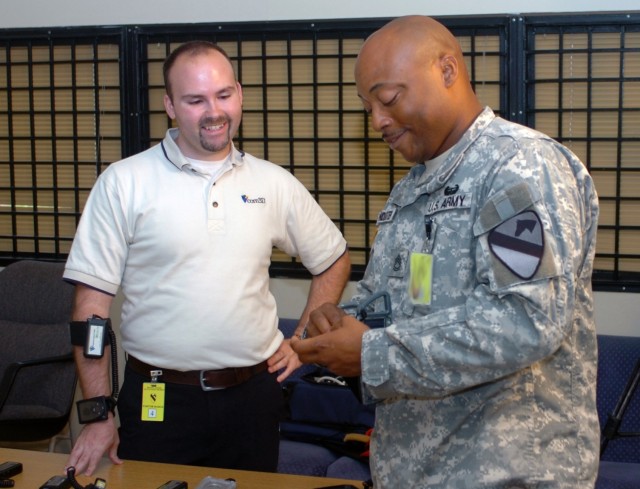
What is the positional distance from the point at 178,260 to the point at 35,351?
4.88ft

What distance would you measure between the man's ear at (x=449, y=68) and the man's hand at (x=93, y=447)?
4.01ft

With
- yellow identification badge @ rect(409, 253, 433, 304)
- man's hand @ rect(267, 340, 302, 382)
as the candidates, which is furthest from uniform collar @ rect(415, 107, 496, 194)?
man's hand @ rect(267, 340, 302, 382)

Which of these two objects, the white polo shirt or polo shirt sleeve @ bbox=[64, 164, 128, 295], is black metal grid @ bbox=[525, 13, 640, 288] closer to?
the white polo shirt

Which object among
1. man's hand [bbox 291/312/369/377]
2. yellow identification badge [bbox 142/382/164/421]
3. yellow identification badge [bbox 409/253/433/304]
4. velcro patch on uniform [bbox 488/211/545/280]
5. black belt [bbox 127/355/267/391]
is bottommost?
yellow identification badge [bbox 142/382/164/421]

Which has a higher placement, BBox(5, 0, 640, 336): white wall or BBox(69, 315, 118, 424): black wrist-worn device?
BBox(5, 0, 640, 336): white wall

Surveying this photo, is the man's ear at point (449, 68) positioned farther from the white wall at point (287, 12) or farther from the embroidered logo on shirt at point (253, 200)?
the white wall at point (287, 12)

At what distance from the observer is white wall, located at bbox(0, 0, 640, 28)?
3.25 m

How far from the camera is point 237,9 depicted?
3.53m

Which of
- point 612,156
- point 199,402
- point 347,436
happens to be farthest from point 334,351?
point 612,156

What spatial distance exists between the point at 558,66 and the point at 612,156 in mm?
404

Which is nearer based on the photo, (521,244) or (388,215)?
(521,244)

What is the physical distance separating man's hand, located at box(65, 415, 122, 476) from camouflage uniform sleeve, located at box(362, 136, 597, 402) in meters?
0.92

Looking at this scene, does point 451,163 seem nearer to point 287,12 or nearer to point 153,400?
point 153,400

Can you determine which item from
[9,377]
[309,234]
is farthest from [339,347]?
[9,377]
